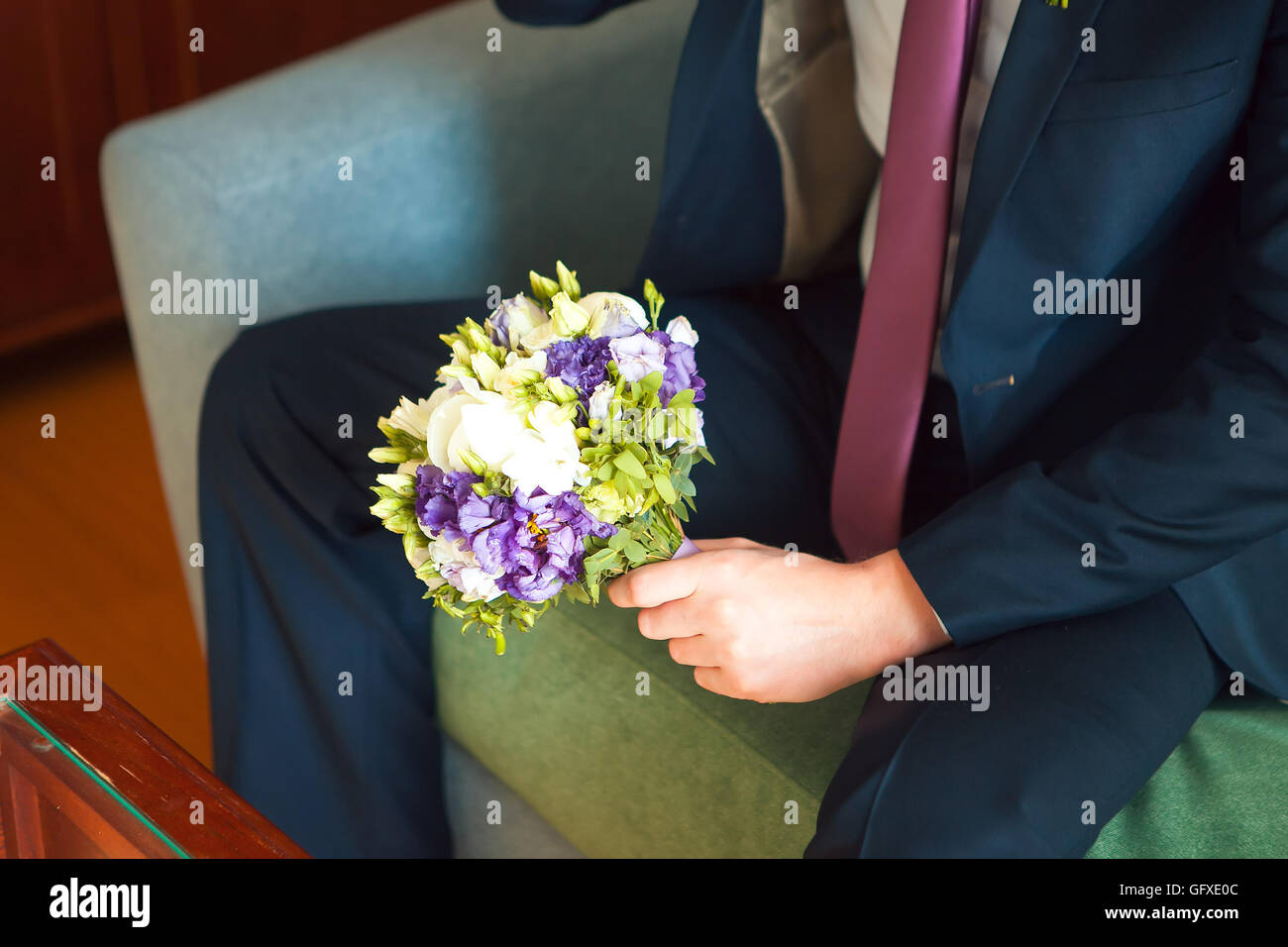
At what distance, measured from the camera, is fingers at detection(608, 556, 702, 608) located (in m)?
1.02

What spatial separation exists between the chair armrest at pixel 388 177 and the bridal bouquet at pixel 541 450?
2.15 feet

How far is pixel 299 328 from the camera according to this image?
1.43m

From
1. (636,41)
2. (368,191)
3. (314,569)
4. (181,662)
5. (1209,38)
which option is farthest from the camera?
(181,662)

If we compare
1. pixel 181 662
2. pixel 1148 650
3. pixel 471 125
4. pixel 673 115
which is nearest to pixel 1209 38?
pixel 1148 650

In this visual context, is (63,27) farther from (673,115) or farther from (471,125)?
(673,115)

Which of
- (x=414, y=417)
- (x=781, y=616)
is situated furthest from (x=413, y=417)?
(x=781, y=616)

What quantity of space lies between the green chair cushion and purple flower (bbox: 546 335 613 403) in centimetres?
38

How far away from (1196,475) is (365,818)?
891mm

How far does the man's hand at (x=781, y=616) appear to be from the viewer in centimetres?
102

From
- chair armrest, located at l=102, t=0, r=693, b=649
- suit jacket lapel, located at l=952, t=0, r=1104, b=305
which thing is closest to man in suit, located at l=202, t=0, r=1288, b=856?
suit jacket lapel, located at l=952, t=0, r=1104, b=305

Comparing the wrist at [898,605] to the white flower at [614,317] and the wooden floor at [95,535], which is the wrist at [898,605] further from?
the wooden floor at [95,535]

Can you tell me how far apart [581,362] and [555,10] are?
0.67 m

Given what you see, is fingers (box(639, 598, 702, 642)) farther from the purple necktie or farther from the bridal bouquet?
the purple necktie

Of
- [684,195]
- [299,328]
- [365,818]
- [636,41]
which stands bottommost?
[365,818]
